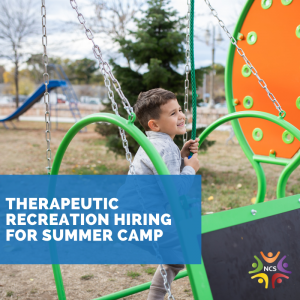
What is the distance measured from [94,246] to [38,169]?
12.5ft

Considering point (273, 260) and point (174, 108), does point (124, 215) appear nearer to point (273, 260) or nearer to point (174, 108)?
point (174, 108)

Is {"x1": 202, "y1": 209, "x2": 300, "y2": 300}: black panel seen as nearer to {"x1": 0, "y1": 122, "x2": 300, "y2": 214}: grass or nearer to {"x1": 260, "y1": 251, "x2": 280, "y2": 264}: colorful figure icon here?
{"x1": 260, "y1": 251, "x2": 280, "y2": 264}: colorful figure icon

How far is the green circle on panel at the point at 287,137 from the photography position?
2726mm

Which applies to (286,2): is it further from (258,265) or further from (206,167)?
(206,167)

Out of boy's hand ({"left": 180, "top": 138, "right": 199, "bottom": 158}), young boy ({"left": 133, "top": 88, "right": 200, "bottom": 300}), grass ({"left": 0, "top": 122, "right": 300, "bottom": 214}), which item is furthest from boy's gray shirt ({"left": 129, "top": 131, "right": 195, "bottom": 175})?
grass ({"left": 0, "top": 122, "right": 300, "bottom": 214})

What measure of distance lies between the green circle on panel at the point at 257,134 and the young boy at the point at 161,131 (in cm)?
133

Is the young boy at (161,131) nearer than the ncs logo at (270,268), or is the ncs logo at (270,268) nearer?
the ncs logo at (270,268)

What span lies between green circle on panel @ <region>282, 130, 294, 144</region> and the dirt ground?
141 centimetres

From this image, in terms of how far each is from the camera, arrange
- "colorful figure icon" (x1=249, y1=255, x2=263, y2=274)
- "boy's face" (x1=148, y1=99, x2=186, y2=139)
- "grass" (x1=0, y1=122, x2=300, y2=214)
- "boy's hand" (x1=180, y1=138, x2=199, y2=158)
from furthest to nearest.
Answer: "grass" (x1=0, y1=122, x2=300, y2=214) < "boy's hand" (x1=180, y1=138, x2=199, y2=158) < "boy's face" (x1=148, y1=99, x2=186, y2=139) < "colorful figure icon" (x1=249, y1=255, x2=263, y2=274)

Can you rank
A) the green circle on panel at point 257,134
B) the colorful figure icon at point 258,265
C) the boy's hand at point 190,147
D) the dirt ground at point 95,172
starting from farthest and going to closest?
the green circle on panel at point 257,134 < the dirt ground at point 95,172 < the boy's hand at point 190,147 < the colorful figure icon at point 258,265

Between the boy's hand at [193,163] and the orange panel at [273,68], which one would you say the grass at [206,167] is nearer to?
the orange panel at [273,68]

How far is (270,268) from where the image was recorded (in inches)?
59.7

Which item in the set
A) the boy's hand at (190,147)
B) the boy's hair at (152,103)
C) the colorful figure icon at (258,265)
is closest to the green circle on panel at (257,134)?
the boy's hand at (190,147)

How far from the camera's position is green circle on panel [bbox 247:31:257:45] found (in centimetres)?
298
